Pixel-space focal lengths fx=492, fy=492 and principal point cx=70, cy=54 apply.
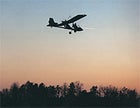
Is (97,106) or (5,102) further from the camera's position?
(97,106)

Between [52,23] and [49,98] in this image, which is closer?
[52,23]

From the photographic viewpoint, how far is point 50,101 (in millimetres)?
74375

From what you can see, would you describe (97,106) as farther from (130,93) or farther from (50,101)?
(130,93)

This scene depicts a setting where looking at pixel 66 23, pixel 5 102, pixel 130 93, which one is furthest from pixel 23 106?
pixel 130 93

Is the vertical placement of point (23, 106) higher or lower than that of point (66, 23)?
lower

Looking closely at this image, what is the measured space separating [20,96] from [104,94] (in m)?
26.6

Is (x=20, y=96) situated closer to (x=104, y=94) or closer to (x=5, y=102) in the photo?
Answer: (x=5, y=102)

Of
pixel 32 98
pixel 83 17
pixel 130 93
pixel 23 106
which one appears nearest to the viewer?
pixel 83 17

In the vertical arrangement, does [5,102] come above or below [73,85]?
below

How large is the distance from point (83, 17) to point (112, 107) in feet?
97.7

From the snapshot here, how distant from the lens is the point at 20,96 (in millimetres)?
70750

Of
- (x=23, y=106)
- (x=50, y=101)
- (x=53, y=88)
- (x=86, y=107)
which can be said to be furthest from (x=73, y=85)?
(x=23, y=106)

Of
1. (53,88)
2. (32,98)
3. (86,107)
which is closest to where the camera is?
(86,107)

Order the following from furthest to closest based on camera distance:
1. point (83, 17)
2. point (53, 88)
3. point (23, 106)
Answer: point (53, 88), point (23, 106), point (83, 17)
